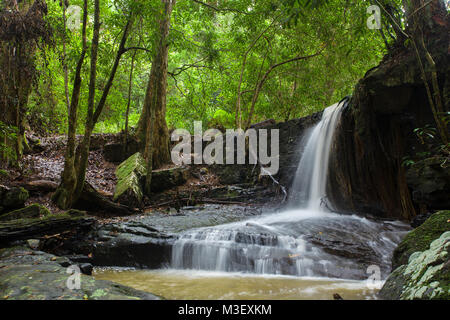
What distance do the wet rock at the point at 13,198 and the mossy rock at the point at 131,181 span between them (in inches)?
96.4

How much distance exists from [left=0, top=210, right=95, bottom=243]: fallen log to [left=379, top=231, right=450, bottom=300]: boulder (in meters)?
4.92

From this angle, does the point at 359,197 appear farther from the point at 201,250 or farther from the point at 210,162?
the point at 210,162

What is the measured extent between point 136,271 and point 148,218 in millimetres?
2223

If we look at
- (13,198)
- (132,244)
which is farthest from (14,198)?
(132,244)

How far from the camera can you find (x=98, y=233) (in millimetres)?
5586

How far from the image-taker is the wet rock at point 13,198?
5617mm

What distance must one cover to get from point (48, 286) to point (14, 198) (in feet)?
12.8

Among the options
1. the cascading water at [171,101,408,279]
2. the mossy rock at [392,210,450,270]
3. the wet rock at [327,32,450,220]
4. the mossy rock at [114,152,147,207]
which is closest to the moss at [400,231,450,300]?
the mossy rock at [392,210,450,270]

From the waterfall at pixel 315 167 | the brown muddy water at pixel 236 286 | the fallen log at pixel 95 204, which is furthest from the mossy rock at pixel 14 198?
the waterfall at pixel 315 167

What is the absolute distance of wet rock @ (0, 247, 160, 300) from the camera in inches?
98.3

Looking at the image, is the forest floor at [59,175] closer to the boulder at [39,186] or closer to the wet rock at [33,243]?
the boulder at [39,186]

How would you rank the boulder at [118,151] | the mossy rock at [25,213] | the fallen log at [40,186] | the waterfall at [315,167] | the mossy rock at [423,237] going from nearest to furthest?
1. the mossy rock at [423,237]
2. the mossy rock at [25,213]
3. the fallen log at [40,186]
4. the waterfall at [315,167]
5. the boulder at [118,151]

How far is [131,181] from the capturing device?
8.43 metres

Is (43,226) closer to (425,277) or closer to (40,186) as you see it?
(40,186)
